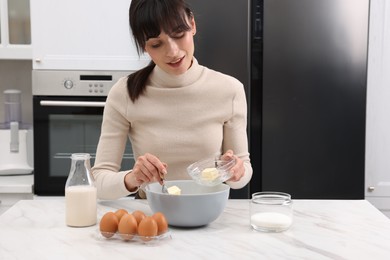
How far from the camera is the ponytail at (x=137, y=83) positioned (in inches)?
63.2

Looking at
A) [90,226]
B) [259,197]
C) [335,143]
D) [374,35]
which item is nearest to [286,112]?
[335,143]

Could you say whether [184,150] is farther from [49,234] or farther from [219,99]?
[49,234]

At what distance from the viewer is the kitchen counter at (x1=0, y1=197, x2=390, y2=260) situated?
1.07m

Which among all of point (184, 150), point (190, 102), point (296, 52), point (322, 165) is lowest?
point (322, 165)

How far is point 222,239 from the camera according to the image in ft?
3.83

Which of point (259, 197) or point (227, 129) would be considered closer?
point (259, 197)

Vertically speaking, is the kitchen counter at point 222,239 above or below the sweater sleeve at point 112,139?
below

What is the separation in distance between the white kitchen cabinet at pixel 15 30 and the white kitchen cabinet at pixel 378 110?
1.59m

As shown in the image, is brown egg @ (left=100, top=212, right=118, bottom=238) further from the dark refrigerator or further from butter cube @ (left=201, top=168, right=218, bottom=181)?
the dark refrigerator

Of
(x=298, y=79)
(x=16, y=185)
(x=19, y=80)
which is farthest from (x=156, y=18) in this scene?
(x=19, y=80)

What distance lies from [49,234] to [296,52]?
1439 mm

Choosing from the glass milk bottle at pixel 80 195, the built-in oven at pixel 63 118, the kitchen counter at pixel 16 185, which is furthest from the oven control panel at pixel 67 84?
the glass milk bottle at pixel 80 195

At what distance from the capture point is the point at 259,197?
4.17 feet

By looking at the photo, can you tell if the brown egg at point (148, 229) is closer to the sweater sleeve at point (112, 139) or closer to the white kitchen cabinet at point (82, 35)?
the sweater sleeve at point (112, 139)
